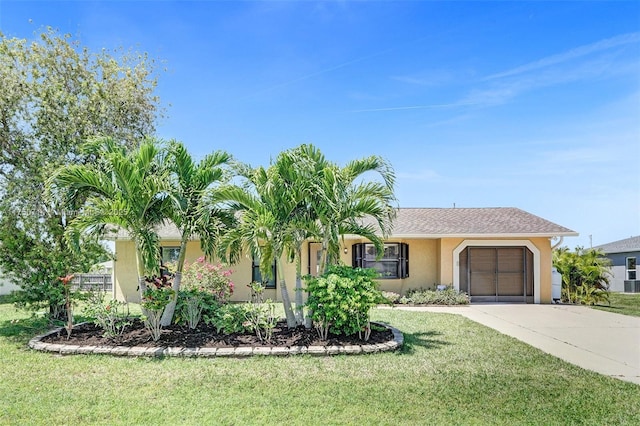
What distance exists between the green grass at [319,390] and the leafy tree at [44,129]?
7.40 ft

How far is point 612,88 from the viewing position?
967 centimetres

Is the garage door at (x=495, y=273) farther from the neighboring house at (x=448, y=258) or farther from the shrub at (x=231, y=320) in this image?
the shrub at (x=231, y=320)

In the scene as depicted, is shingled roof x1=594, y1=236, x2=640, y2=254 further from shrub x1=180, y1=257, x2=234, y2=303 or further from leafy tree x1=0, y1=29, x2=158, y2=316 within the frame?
leafy tree x1=0, y1=29, x2=158, y2=316

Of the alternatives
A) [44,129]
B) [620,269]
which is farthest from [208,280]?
[620,269]

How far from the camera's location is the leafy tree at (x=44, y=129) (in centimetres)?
898

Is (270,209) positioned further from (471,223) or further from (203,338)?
(471,223)

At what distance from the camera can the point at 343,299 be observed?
23.5ft

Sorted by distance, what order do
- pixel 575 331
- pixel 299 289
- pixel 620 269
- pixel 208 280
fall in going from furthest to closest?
pixel 620 269 → pixel 208 280 → pixel 575 331 → pixel 299 289

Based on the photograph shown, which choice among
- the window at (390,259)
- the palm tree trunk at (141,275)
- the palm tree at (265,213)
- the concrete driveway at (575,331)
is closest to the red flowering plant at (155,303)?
the palm tree trunk at (141,275)

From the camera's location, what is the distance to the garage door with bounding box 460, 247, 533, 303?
15672 mm

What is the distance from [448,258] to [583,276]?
4.77 meters

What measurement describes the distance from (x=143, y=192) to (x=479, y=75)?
328 inches

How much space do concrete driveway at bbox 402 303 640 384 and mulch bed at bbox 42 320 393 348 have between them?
3128 mm

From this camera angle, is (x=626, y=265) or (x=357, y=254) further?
(x=626, y=265)
